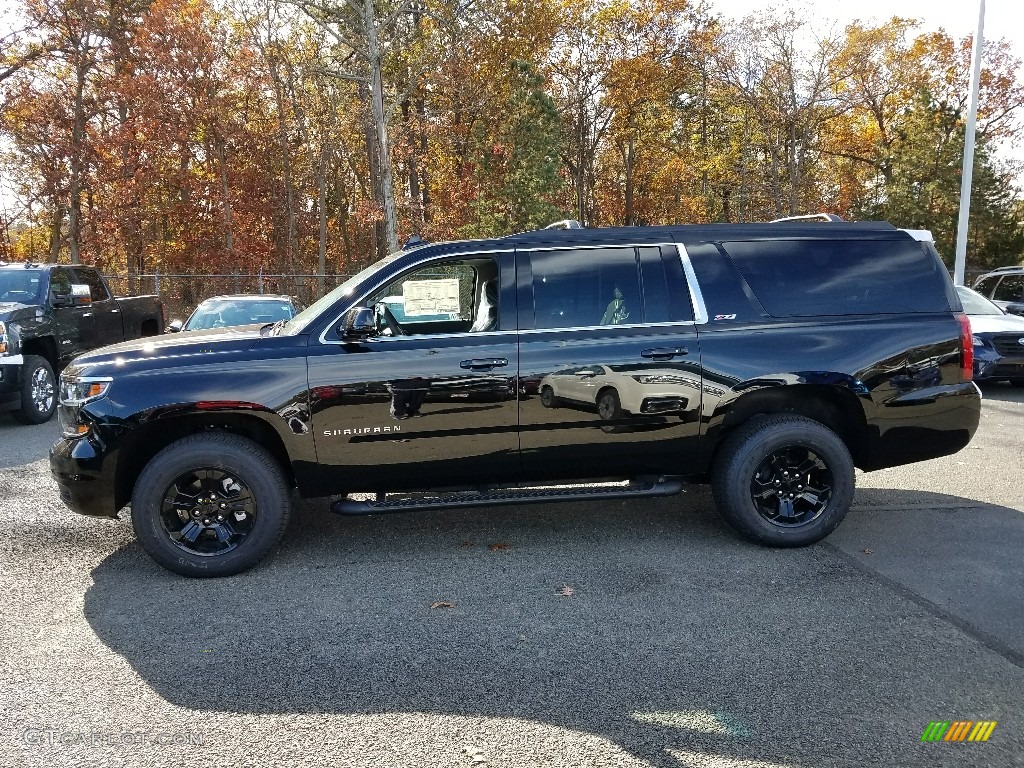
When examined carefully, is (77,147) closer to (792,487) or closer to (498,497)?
(498,497)

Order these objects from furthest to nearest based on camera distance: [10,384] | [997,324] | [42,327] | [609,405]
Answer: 1. [997,324]
2. [42,327]
3. [10,384]
4. [609,405]

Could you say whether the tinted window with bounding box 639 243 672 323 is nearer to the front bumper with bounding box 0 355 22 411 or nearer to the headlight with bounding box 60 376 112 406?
the headlight with bounding box 60 376 112 406

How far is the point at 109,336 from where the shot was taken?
1149 cm

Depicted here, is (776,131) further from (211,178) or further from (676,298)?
(676,298)

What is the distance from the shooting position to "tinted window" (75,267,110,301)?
11133mm

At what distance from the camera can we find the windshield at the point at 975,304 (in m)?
11.6

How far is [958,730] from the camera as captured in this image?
2.90 meters

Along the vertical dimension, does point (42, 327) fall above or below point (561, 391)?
above

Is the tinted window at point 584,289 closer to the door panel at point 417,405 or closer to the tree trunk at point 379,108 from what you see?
the door panel at point 417,405

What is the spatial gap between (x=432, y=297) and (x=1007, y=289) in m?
11.5

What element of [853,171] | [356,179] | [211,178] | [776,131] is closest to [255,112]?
[211,178]

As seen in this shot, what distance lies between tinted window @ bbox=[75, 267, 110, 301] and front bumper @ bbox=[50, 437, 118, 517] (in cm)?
757

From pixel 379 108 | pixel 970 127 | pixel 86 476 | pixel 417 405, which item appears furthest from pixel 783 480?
pixel 379 108

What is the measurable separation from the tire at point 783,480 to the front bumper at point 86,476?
3593 mm
